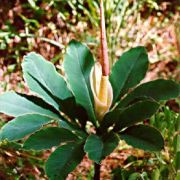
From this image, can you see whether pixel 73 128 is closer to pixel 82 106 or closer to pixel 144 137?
pixel 82 106

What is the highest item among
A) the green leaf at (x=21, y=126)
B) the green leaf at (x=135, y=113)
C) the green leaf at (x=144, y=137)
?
the green leaf at (x=21, y=126)

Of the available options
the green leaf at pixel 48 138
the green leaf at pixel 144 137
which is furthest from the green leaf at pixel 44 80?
the green leaf at pixel 144 137

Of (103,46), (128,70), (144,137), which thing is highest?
(103,46)

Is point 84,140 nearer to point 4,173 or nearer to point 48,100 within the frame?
point 48,100

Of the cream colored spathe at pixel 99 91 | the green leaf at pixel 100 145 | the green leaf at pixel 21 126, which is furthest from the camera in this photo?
the cream colored spathe at pixel 99 91

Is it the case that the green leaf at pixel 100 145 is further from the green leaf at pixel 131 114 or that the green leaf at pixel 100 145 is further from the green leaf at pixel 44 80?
the green leaf at pixel 44 80

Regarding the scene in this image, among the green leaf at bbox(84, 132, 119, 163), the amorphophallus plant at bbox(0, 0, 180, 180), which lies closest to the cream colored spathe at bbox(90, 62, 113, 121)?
the amorphophallus plant at bbox(0, 0, 180, 180)

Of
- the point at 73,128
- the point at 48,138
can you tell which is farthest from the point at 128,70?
the point at 48,138

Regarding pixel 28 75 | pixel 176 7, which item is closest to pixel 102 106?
pixel 28 75
